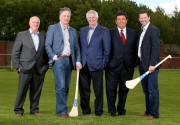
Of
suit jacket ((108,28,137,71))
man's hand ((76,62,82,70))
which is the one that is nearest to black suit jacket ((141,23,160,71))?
suit jacket ((108,28,137,71))

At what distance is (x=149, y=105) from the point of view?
888 cm

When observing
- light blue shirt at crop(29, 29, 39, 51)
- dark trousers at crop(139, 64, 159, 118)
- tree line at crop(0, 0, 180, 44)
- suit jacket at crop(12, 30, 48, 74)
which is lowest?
dark trousers at crop(139, 64, 159, 118)

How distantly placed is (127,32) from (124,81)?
41.0 inches

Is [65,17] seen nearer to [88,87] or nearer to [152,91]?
A: [88,87]

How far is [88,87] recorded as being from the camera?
897cm

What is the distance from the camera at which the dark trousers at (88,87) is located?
8.83m

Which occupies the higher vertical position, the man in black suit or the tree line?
the tree line

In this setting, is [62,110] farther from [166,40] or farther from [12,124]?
[166,40]

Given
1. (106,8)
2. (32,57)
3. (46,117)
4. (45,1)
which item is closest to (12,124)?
(46,117)

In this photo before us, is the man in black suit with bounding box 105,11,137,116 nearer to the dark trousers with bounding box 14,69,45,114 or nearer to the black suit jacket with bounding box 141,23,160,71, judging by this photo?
the black suit jacket with bounding box 141,23,160,71

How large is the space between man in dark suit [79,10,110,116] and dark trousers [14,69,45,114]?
0.94 m

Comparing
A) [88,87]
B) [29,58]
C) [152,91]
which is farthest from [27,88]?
[152,91]

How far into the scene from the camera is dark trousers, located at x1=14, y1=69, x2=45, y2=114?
8.70 meters

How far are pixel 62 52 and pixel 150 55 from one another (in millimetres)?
1796
